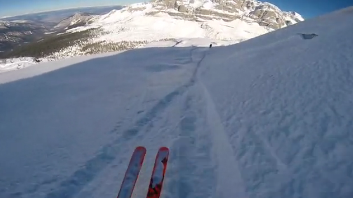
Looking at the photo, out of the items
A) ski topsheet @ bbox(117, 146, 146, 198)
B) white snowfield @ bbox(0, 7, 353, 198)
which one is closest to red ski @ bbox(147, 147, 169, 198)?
white snowfield @ bbox(0, 7, 353, 198)

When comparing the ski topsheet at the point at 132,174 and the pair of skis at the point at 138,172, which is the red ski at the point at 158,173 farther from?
the ski topsheet at the point at 132,174

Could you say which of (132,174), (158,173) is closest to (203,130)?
(158,173)

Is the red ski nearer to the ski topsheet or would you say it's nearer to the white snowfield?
the white snowfield

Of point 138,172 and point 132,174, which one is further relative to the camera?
point 138,172

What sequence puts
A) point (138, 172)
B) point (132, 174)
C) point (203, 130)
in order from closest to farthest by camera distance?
point (132, 174) < point (138, 172) < point (203, 130)

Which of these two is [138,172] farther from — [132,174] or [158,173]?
[158,173]

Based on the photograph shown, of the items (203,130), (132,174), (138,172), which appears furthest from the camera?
(203,130)

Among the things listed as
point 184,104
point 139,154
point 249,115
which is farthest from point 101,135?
point 249,115
